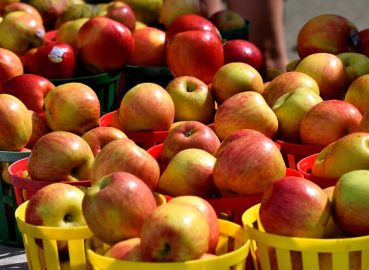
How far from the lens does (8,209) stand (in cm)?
277

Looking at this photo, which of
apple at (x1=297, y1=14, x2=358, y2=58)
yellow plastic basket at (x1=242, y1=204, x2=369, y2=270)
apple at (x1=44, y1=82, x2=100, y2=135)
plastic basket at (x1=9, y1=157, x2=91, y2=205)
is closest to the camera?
yellow plastic basket at (x1=242, y1=204, x2=369, y2=270)

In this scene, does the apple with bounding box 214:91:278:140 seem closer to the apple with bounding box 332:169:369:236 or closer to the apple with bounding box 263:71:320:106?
the apple with bounding box 263:71:320:106

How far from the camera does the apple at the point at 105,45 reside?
141 inches

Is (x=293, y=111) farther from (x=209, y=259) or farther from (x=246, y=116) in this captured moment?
(x=209, y=259)

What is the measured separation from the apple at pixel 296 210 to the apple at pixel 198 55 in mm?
1461

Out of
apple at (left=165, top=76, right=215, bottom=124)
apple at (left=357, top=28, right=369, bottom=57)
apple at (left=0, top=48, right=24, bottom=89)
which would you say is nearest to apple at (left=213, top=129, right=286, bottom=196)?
apple at (left=165, top=76, right=215, bottom=124)

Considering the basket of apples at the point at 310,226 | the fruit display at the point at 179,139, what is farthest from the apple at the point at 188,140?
the basket of apples at the point at 310,226

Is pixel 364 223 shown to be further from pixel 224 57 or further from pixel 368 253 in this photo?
pixel 224 57

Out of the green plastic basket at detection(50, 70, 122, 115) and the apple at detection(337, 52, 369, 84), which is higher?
the apple at detection(337, 52, 369, 84)

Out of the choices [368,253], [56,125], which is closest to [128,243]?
[368,253]

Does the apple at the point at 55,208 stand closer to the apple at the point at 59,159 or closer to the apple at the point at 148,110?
the apple at the point at 59,159

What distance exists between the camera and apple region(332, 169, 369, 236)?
Answer: 1.88 metres

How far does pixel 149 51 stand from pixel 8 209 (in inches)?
47.3

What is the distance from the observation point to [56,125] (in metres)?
2.92
